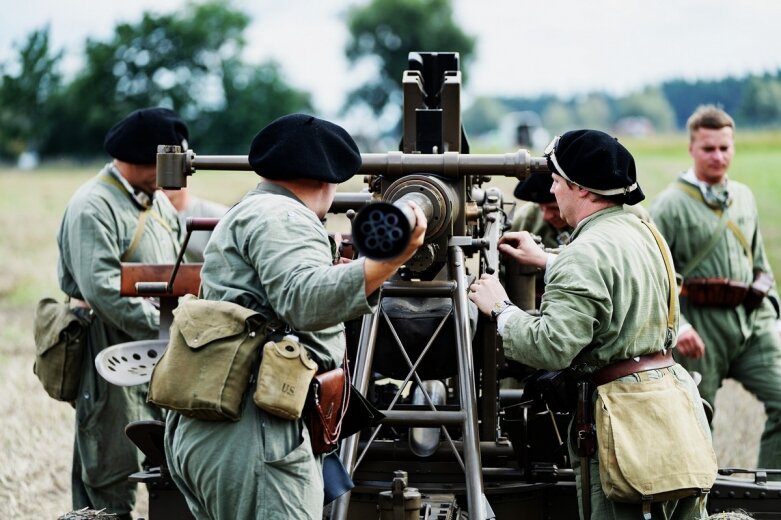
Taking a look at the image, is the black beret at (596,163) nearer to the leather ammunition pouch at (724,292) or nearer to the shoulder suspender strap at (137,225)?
the shoulder suspender strap at (137,225)

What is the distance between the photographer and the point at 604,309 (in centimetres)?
519

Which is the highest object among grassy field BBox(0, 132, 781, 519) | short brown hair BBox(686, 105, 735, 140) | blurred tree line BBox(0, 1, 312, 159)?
blurred tree line BBox(0, 1, 312, 159)

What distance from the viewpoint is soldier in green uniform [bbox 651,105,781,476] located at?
8.51m

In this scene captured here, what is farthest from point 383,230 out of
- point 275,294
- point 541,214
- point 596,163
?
point 541,214

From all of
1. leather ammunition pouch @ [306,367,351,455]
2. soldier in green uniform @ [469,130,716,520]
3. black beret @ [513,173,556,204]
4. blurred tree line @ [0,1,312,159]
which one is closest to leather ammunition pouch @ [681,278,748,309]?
black beret @ [513,173,556,204]

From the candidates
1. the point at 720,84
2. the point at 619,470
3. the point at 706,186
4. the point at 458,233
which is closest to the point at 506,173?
the point at 458,233

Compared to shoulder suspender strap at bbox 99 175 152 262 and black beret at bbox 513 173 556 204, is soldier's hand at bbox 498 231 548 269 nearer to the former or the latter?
black beret at bbox 513 173 556 204

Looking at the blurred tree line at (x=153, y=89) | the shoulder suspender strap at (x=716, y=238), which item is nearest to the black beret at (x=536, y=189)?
the shoulder suspender strap at (x=716, y=238)

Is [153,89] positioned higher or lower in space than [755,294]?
higher

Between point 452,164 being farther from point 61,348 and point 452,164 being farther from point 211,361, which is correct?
point 61,348

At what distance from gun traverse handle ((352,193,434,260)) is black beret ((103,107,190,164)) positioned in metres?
3.19

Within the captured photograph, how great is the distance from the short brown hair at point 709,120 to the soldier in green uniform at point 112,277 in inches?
139

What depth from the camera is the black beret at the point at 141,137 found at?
7.23m

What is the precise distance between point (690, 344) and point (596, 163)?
296 centimetres
